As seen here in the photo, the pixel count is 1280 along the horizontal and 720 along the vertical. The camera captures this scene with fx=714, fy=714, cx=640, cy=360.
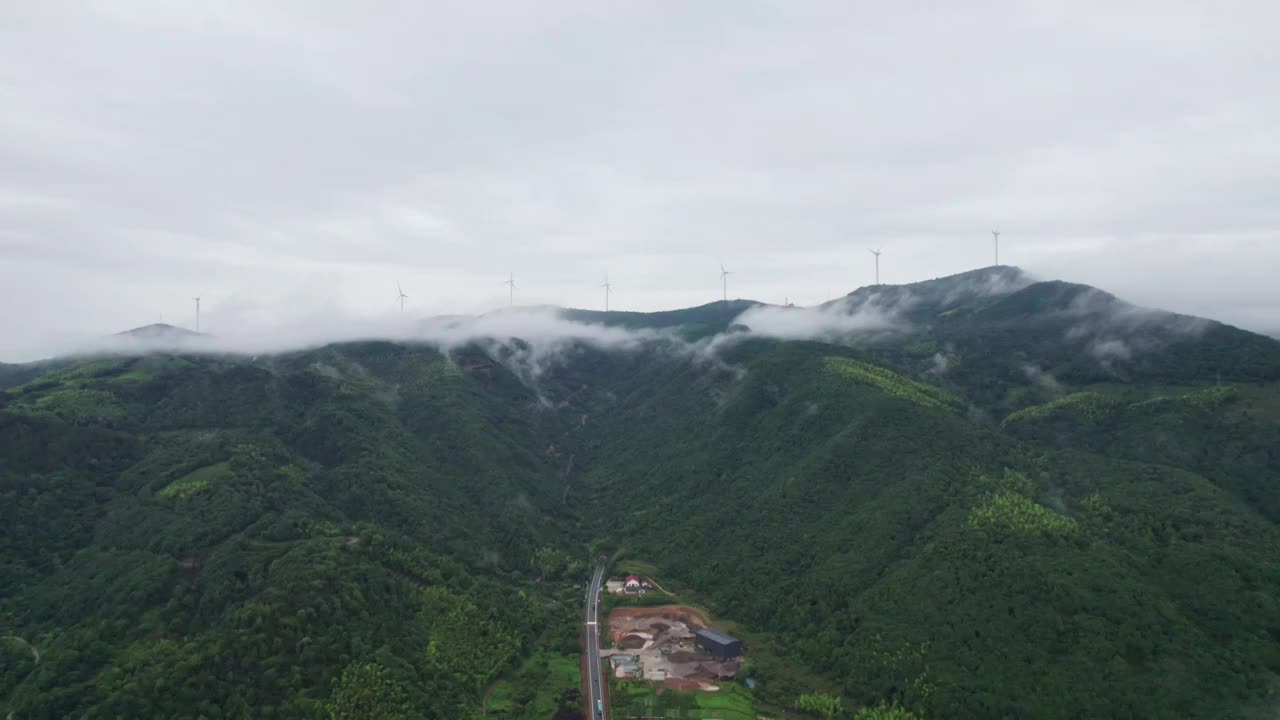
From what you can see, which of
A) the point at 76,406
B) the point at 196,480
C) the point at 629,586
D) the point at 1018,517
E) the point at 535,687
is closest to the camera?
the point at 535,687

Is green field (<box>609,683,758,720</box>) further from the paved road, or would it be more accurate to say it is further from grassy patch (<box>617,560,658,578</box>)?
grassy patch (<box>617,560,658,578</box>)

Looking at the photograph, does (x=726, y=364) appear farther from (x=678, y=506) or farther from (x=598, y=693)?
(x=598, y=693)

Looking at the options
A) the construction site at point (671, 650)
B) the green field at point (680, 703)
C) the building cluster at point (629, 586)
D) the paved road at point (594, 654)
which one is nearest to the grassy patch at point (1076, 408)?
the building cluster at point (629, 586)

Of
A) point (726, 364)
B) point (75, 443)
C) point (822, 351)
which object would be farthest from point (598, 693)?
point (726, 364)

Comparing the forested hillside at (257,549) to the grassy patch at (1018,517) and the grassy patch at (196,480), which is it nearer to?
the grassy patch at (196,480)

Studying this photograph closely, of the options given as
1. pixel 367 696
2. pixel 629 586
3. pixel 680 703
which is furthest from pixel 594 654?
pixel 367 696

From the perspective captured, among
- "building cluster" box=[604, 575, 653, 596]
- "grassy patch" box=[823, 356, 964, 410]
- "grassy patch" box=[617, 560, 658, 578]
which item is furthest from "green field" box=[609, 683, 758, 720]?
"grassy patch" box=[823, 356, 964, 410]

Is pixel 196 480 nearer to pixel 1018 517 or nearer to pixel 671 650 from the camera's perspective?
pixel 671 650
